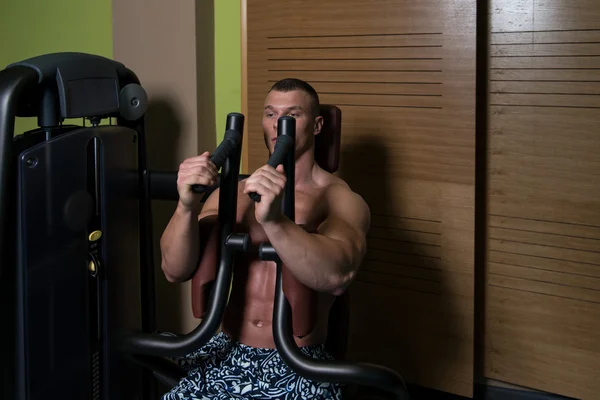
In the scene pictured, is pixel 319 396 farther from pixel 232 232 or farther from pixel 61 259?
pixel 61 259

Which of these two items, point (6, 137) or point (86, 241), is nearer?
point (6, 137)

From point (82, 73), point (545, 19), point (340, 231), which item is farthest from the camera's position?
point (545, 19)

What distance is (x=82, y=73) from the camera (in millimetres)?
1635

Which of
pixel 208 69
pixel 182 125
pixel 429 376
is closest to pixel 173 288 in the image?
pixel 182 125

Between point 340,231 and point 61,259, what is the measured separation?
637 millimetres

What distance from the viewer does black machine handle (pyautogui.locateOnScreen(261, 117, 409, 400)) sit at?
133 centimetres

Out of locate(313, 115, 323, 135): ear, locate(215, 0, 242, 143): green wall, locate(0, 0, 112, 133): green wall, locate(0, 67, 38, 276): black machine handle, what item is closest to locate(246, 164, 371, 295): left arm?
locate(313, 115, 323, 135): ear

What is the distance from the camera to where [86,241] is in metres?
1.62

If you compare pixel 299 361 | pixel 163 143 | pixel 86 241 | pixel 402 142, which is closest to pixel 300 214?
pixel 299 361

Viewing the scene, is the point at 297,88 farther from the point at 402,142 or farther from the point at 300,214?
the point at 402,142

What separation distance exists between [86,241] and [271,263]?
1.46 feet

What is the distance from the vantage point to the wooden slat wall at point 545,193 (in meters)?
1.98

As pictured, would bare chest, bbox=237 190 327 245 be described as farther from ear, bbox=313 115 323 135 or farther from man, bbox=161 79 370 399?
ear, bbox=313 115 323 135

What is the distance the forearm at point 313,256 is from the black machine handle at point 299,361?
0.05m
